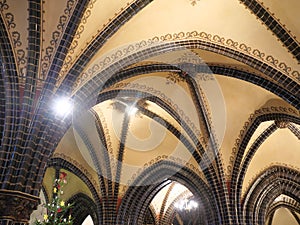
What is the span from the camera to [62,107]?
7.62 metres

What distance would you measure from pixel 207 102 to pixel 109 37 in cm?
415

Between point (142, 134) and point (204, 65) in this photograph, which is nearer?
point (204, 65)

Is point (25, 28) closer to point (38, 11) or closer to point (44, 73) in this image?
point (38, 11)

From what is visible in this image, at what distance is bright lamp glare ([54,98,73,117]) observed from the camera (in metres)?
7.53

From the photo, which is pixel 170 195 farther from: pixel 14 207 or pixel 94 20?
pixel 14 207

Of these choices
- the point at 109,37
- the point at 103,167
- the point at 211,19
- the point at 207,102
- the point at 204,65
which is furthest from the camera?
the point at 103,167

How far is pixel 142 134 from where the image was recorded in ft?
43.7

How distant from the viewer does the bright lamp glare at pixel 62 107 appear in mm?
7531

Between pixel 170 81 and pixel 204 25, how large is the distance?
2.44 metres

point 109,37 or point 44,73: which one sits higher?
point 109,37

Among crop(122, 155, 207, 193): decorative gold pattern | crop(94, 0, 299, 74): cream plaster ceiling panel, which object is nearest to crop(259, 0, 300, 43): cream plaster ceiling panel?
crop(94, 0, 299, 74): cream plaster ceiling panel

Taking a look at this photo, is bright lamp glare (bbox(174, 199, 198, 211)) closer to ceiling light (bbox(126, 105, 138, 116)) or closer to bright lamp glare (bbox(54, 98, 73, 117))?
ceiling light (bbox(126, 105, 138, 116))

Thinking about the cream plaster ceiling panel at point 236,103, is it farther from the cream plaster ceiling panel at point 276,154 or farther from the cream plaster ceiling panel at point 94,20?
the cream plaster ceiling panel at point 94,20

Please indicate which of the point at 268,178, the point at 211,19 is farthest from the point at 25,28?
the point at 268,178
